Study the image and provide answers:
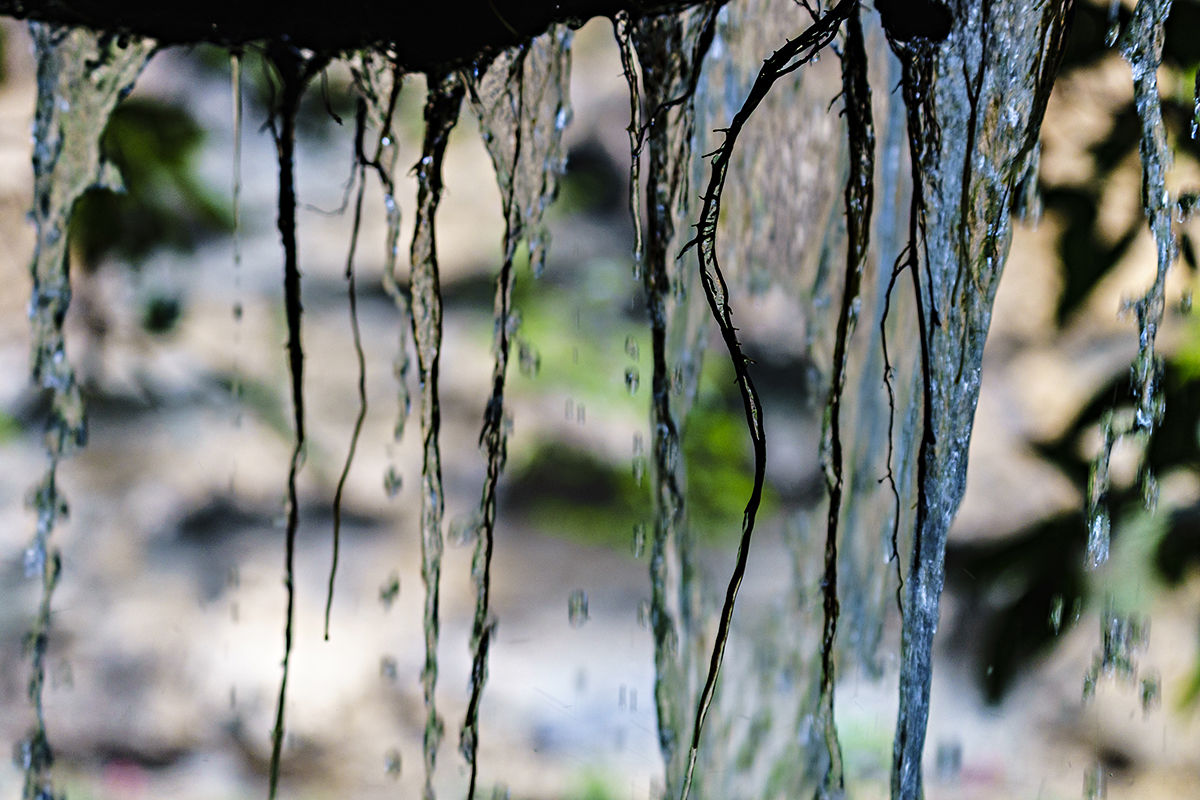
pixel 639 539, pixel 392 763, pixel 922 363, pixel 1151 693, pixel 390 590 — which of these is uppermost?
pixel 922 363

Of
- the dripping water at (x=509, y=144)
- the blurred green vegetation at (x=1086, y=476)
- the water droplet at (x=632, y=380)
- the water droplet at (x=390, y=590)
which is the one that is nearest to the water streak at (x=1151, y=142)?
the dripping water at (x=509, y=144)

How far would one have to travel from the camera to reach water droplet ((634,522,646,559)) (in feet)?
6.62

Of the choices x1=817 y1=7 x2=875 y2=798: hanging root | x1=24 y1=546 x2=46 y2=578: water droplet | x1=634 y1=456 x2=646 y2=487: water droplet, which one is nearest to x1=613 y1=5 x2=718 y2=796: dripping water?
x1=634 y1=456 x2=646 y2=487: water droplet

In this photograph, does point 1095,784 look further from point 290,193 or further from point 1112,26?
point 290,193

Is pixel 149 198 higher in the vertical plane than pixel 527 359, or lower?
higher

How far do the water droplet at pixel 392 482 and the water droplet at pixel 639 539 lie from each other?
0.49 metres

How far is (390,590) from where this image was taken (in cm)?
201

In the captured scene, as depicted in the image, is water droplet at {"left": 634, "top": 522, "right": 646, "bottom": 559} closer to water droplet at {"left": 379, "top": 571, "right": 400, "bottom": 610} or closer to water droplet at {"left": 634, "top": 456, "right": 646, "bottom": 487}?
water droplet at {"left": 634, "top": 456, "right": 646, "bottom": 487}

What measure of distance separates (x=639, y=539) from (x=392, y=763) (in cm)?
66

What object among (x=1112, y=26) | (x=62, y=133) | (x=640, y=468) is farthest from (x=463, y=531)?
(x=1112, y=26)

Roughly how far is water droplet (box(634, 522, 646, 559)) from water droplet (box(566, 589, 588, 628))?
0.14 m

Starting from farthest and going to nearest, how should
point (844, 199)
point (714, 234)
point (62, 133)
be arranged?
point (844, 199), point (62, 133), point (714, 234)

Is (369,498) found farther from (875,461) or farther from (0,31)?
(0,31)

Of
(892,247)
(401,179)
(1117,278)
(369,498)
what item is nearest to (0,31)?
(401,179)
